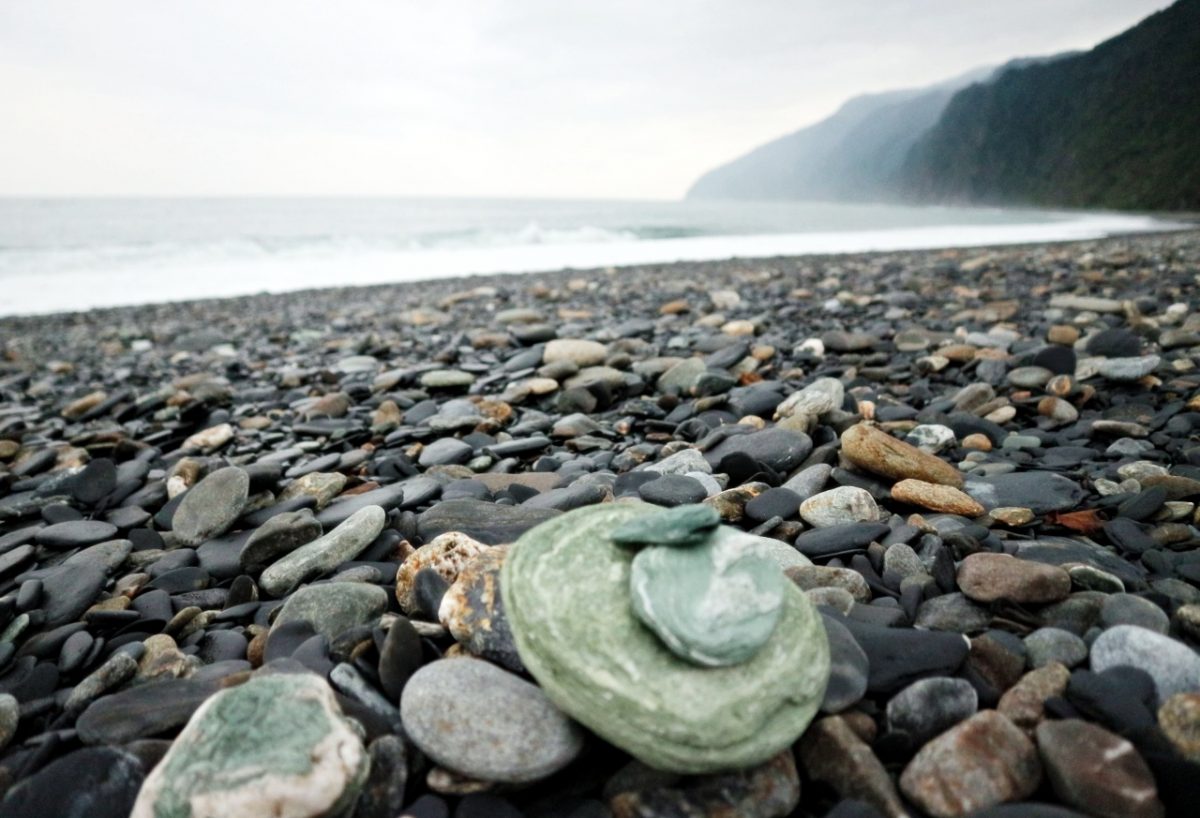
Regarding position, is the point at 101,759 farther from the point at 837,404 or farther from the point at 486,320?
the point at 486,320

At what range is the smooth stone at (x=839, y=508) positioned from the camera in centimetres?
204

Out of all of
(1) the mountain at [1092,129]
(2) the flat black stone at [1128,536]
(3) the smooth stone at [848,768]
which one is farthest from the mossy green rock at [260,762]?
(1) the mountain at [1092,129]

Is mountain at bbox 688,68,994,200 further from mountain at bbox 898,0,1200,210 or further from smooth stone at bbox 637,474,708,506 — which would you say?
smooth stone at bbox 637,474,708,506

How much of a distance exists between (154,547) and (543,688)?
195 centimetres

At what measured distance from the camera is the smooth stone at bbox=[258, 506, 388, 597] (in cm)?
197

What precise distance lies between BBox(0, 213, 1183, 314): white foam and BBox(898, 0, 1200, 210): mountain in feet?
90.9

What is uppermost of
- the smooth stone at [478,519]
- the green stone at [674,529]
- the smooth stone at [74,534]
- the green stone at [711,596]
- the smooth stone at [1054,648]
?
the green stone at [674,529]

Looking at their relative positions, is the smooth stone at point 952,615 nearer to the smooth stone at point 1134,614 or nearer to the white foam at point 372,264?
the smooth stone at point 1134,614

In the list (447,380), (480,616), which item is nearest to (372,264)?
(447,380)

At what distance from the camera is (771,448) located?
2.55m

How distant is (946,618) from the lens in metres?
1.55

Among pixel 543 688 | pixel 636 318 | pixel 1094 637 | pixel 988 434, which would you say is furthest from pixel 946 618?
pixel 636 318

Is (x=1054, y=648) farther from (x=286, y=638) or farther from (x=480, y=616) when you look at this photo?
(x=286, y=638)

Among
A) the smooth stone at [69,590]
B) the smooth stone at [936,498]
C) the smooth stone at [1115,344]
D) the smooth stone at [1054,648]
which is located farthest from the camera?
the smooth stone at [1115,344]
